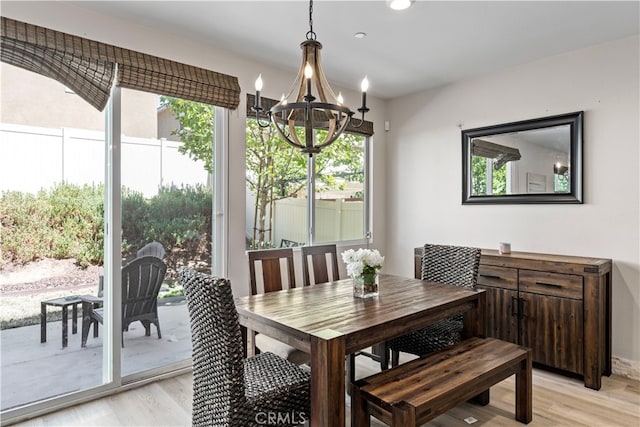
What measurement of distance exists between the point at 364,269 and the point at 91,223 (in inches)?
74.6

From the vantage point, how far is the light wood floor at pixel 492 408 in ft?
7.75

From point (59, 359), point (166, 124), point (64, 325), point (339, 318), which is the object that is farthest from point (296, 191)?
point (59, 359)

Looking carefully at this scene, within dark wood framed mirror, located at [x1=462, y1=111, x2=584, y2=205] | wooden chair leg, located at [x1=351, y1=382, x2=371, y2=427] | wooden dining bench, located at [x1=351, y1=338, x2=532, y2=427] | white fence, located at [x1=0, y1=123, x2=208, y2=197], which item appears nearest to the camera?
wooden dining bench, located at [x1=351, y1=338, x2=532, y2=427]

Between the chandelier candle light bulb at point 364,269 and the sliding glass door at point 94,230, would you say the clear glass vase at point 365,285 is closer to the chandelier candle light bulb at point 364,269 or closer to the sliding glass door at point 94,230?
the chandelier candle light bulb at point 364,269

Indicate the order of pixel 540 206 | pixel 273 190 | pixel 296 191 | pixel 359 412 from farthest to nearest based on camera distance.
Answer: pixel 296 191, pixel 273 190, pixel 540 206, pixel 359 412

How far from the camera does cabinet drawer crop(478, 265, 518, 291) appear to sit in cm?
322

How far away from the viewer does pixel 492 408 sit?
2527 millimetres

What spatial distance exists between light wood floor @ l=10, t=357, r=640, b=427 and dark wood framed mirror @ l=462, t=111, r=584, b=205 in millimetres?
1505

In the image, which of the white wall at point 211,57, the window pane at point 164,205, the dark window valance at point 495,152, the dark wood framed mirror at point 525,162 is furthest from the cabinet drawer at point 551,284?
the window pane at point 164,205

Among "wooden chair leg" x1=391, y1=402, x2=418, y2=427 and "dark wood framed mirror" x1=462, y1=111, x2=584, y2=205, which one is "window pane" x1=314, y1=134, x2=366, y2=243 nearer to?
"dark wood framed mirror" x1=462, y1=111, x2=584, y2=205

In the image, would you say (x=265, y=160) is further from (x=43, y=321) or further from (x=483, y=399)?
(x=483, y=399)

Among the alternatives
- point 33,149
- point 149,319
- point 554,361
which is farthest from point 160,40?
point 554,361

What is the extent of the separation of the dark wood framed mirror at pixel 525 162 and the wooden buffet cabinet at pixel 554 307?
23.5 inches

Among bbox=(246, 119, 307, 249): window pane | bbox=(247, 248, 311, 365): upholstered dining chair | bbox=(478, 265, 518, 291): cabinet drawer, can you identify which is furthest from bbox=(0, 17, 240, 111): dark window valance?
bbox=(478, 265, 518, 291): cabinet drawer
